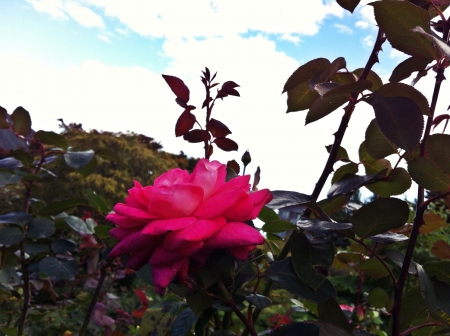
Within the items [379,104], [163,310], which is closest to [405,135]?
[379,104]

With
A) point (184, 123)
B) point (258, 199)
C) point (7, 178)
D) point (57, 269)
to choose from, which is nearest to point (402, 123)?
point (258, 199)

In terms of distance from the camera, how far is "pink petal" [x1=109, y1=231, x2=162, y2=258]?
0.49 m

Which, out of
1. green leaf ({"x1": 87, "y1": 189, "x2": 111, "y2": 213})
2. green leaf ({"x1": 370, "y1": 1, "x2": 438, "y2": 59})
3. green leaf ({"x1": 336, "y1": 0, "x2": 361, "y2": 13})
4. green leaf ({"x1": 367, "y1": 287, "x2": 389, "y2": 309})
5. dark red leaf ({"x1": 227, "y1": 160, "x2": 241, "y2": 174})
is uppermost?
green leaf ({"x1": 336, "y1": 0, "x2": 361, "y2": 13})

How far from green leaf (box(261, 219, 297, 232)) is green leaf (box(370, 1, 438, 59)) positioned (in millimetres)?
260

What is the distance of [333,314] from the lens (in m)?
0.60

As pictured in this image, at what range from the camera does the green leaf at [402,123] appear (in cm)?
50

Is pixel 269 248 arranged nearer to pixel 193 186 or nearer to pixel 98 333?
pixel 193 186

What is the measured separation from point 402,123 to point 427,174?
3.7 inches

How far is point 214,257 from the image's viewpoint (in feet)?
1.68

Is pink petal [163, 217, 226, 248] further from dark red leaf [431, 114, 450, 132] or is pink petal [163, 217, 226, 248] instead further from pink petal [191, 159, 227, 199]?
dark red leaf [431, 114, 450, 132]

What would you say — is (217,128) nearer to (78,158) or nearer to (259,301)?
(259,301)

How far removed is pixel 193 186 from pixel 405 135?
9.5 inches

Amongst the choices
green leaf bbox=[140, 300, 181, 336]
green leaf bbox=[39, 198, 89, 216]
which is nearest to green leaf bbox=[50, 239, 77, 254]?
green leaf bbox=[39, 198, 89, 216]

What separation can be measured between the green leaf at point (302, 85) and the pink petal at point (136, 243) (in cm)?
31
